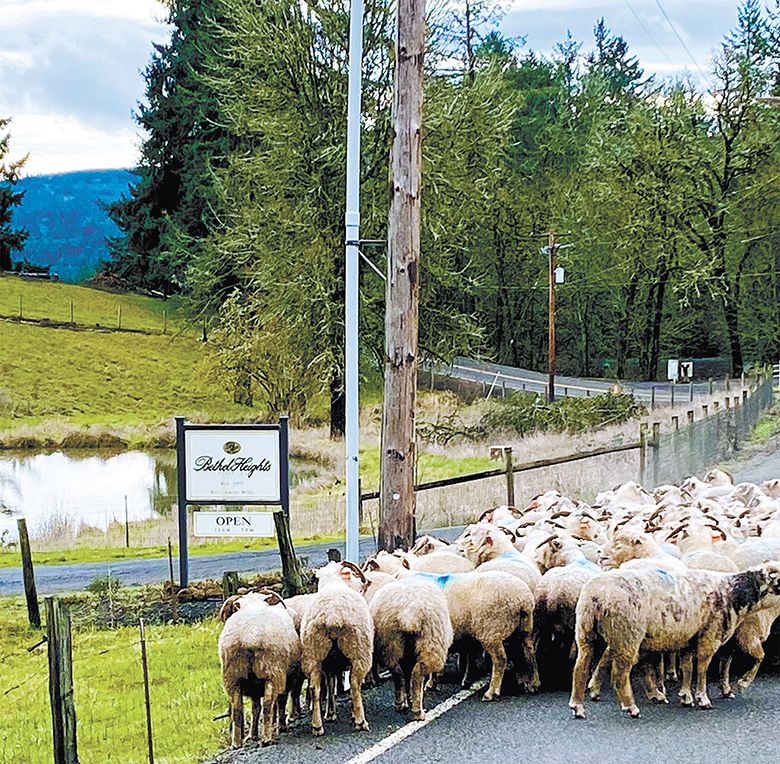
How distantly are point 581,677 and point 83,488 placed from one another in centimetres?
2192

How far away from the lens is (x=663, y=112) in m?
38.2

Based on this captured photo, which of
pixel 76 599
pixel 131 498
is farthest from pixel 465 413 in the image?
pixel 76 599

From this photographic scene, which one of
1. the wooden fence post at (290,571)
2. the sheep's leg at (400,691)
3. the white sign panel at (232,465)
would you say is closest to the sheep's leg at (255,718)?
the sheep's leg at (400,691)

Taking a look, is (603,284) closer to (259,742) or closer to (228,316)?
(228,316)

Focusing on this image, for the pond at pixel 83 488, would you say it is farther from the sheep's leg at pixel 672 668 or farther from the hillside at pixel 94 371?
the sheep's leg at pixel 672 668

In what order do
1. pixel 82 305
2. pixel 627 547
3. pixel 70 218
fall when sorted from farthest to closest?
pixel 70 218, pixel 82 305, pixel 627 547

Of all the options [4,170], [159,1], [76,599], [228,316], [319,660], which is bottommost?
[76,599]

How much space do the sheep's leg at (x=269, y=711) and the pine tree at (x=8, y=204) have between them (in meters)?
32.4

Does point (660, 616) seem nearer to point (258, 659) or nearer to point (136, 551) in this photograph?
point (258, 659)

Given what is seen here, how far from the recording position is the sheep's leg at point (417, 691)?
752cm

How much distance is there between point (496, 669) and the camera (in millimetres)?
7984

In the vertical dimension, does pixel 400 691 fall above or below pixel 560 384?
below

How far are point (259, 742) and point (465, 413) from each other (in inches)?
957

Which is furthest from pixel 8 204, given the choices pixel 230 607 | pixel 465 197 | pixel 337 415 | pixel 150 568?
pixel 230 607
